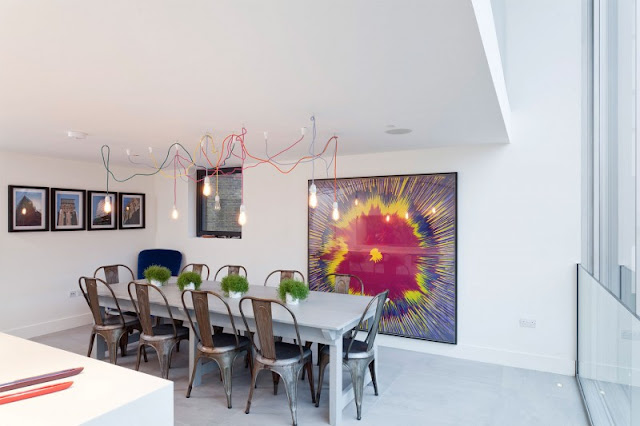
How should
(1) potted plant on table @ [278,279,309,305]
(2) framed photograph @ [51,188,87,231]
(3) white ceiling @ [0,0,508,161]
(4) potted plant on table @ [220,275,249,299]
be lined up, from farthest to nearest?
(2) framed photograph @ [51,188,87,231] < (4) potted plant on table @ [220,275,249,299] < (1) potted plant on table @ [278,279,309,305] < (3) white ceiling @ [0,0,508,161]

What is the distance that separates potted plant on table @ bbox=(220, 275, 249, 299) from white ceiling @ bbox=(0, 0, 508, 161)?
53.5 inches

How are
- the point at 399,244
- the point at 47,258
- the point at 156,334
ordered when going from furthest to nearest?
the point at 47,258
the point at 399,244
the point at 156,334

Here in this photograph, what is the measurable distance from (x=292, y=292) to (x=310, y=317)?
1.32 ft

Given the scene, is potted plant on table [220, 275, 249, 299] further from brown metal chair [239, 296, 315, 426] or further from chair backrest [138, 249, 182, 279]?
chair backrest [138, 249, 182, 279]

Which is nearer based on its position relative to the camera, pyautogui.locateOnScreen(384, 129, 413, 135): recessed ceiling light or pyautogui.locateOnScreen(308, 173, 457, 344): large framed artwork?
pyautogui.locateOnScreen(384, 129, 413, 135): recessed ceiling light

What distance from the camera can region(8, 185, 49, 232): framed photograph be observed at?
4691 mm

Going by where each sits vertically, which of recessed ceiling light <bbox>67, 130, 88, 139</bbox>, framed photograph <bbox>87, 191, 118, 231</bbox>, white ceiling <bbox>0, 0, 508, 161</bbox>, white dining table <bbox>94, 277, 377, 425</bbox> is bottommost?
white dining table <bbox>94, 277, 377, 425</bbox>

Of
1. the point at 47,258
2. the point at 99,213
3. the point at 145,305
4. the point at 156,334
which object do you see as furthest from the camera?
the point at 99,213

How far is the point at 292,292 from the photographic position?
3.31 metres

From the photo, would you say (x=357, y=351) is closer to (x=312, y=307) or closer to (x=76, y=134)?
(x=312, y=307)

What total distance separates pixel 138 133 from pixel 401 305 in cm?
325

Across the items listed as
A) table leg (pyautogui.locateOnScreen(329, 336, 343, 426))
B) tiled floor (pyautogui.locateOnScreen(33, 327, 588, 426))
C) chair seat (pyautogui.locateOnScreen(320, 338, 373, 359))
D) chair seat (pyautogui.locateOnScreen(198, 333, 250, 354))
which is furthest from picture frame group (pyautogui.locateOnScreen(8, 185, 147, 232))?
table leg (pyautogui.locateOnScreen(329, 336, 343, 426))

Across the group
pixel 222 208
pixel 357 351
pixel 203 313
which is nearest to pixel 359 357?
pixel 357 351

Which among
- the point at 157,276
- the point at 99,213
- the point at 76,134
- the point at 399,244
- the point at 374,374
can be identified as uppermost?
the point at 76,134
